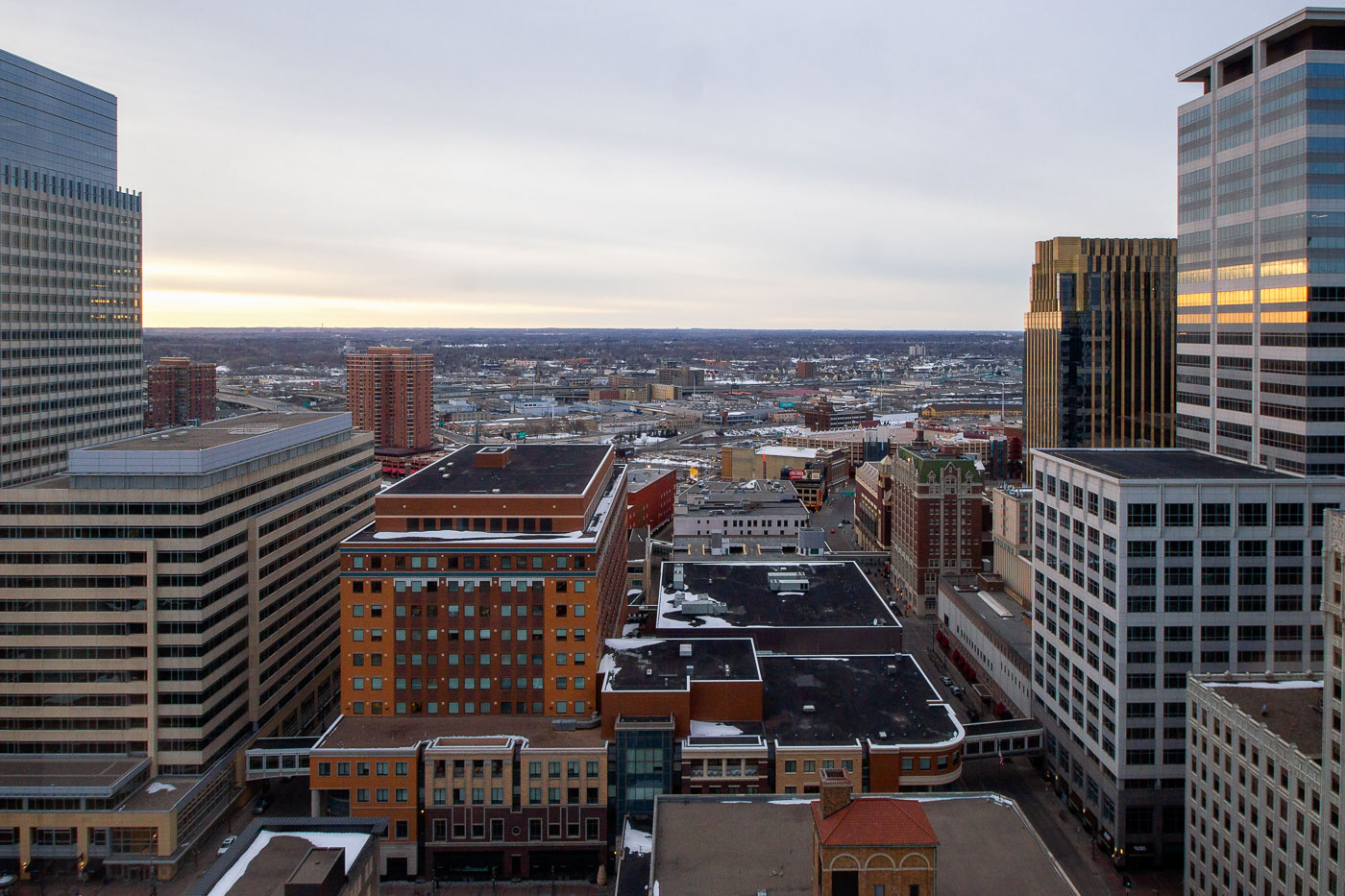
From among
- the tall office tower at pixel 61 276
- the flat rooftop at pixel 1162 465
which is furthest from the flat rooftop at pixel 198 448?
the flat rooftop at pixel 1162 465

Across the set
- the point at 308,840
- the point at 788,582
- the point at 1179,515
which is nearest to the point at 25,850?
the point at 308,840

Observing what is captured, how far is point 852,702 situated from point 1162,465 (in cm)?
3187

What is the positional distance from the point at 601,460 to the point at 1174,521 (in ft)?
191

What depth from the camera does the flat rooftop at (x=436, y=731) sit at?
81812 mm

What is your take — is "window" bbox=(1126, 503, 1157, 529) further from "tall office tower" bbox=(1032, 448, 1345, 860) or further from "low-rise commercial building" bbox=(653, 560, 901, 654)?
"low-rise commercial building" bbox=(653, 560, 901, 654)

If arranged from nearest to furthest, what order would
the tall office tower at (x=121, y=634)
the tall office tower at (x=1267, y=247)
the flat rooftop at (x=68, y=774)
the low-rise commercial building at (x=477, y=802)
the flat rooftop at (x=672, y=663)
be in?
the flat rooftop at (x=68, y=774)
the low-rise commercial building at (x=477, y=802)
the tall office tower at (x=121, y=634)
the tall office tower at (x=1267, y=247)
the flat rooftop at (x=672, y=663)

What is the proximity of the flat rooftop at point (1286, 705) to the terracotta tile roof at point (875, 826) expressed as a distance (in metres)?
24.5

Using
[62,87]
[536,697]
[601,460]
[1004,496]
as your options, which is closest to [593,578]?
[536,697]

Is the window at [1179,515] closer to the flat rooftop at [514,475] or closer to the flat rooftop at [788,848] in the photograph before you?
the flat rooftop at [788,848]

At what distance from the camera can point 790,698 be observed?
90000 millimetres

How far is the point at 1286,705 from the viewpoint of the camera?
64562 mm

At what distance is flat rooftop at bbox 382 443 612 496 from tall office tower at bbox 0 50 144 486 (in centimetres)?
4641

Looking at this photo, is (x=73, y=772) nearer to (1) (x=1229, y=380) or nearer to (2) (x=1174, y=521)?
(2) (x=1174, y=521)

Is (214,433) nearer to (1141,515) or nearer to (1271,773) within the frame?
(1141,515)
